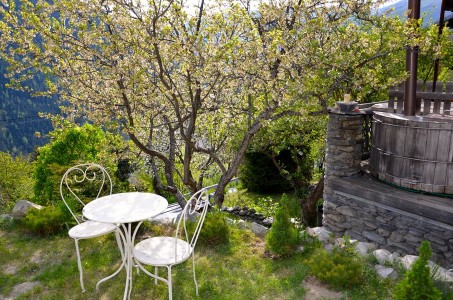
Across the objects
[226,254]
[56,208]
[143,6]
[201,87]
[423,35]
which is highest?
[143,6]

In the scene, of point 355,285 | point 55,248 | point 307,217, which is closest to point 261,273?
point 355,285

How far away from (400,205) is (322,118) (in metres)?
2.77

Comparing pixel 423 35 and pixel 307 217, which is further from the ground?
pixel 423 35

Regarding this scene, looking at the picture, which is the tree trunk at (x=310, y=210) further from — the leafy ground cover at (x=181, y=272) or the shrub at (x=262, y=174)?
the leafy ground cover at (x=181, y=272)

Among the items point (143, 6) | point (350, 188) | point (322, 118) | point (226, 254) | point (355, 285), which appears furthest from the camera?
point (322, 118)

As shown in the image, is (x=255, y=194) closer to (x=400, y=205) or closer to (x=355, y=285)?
(x=400, y=205)

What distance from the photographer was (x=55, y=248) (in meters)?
4.61

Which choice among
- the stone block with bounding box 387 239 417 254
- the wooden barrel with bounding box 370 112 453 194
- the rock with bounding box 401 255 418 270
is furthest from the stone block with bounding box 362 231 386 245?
the rock with bounding box 401 255 418 270

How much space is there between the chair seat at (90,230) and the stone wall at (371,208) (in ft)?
11.6

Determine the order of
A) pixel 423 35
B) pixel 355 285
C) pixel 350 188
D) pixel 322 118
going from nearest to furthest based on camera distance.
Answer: pixel 355 285 → pixel 423 35 → pixel 350 188 → pixel 322 118

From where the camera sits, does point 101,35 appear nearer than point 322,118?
Yes

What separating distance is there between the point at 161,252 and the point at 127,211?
19.2 inches

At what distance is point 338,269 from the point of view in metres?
3.51

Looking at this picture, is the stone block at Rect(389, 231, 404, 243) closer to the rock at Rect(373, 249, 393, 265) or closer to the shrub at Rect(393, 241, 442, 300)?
the rock at Rect(373, 249, 393, 265)
